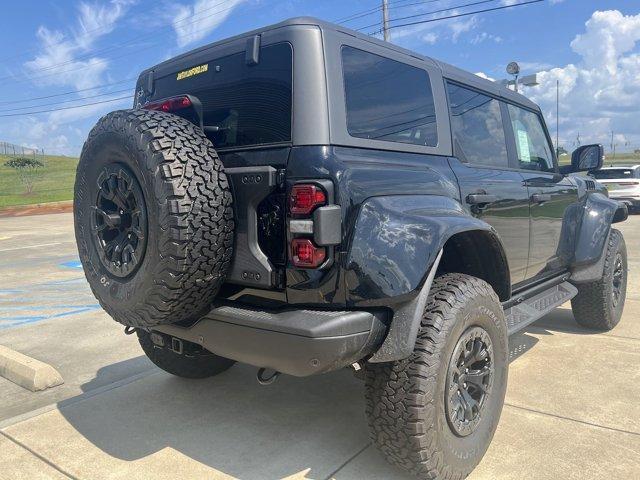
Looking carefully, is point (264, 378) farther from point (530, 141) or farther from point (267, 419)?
point (530, 141)

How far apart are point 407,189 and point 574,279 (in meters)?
2.56

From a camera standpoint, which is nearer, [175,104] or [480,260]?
[175,104]

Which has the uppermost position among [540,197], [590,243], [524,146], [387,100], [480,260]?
[387,100]

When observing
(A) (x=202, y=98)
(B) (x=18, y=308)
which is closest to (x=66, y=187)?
(B) (x=18, y=308)

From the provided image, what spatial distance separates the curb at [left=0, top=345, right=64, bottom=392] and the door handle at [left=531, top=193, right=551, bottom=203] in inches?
140

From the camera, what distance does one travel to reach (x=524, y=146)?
4133 millimetres

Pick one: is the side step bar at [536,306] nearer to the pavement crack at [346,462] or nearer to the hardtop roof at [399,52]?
the pavement crack at [346,462]

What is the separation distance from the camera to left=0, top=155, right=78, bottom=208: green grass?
2947 centimetres

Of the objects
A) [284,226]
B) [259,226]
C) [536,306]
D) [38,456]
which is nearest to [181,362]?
[38,456]

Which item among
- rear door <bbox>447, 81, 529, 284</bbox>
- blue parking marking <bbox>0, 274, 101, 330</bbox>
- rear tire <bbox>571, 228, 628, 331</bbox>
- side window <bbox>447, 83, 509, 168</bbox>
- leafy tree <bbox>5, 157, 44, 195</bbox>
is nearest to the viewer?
rear door <bbox>447, 81, 529, 284</bbox>

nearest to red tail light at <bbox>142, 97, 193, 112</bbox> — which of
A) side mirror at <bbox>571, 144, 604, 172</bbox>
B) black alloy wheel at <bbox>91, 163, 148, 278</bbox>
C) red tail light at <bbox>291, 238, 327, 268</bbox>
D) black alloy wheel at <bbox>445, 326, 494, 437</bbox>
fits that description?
black alloy wheel at <bbox>91, 163, 148, 278</bbox>

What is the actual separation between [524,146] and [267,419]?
9.00 ft

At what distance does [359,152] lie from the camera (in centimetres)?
242

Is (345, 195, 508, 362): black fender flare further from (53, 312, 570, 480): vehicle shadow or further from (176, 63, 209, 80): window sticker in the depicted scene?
(176, 63, 209, 80): window sticker
